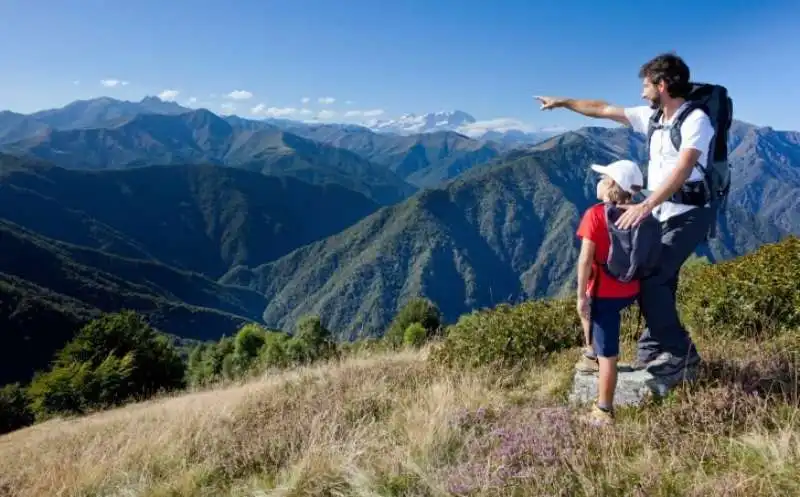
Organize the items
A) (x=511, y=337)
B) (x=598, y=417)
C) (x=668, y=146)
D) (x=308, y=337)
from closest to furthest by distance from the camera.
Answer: (x=598, y=417) → (x=668, y=146) → (x=511, y=337) → (x=308, y=337)

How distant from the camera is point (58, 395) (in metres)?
32.8

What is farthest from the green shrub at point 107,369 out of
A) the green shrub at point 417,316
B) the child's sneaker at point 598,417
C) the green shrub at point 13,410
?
the child's sneaker at point 598,417

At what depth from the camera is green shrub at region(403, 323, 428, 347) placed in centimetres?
1619

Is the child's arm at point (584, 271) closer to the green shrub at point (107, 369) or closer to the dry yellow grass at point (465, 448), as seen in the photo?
A: the dry yellow grass at point (465, 448)

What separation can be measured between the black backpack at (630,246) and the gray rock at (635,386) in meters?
0.98

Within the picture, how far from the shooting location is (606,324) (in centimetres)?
435

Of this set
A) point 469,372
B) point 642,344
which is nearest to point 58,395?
point 469,372

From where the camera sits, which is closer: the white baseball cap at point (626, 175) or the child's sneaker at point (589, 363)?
the white baseball cap at point (626, 175)

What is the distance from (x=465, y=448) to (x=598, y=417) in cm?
103

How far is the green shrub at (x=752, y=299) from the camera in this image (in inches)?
252

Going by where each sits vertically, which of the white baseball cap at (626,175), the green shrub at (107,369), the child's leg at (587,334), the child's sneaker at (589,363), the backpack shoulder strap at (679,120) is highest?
the backpack shoulder strap at (679,120)

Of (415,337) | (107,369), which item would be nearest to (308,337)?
(107,369)

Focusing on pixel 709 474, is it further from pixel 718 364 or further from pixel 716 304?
pixel 716 304

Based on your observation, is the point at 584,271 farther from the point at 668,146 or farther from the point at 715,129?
the point at 715,129
